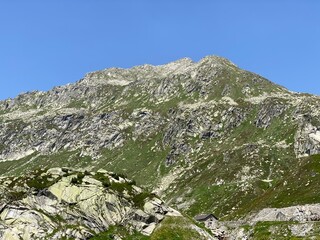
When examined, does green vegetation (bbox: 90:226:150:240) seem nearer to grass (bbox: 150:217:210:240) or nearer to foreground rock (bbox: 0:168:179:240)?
foreground rock (bbox: 0:168:179:240)

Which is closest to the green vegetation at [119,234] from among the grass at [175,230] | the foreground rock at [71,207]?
the foreground rock at [71,207]

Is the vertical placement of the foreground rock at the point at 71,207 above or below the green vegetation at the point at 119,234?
above

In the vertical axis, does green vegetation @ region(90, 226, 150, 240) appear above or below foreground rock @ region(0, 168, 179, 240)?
below

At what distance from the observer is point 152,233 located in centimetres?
7131

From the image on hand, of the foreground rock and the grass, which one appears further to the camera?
the grass

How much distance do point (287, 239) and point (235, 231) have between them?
16391mm

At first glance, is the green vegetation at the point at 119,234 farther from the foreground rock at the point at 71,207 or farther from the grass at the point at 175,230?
the grass at the point at 175,230

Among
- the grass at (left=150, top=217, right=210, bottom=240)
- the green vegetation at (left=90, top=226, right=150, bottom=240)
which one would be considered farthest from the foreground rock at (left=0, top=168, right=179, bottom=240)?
the grass at (left=150, top=217, right=210, bottom=240)

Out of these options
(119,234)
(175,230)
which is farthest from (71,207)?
(175,230)

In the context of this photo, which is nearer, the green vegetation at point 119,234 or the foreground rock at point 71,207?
the foreground rock at point 71,207

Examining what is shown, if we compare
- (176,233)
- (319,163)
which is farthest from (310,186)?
(176,233)

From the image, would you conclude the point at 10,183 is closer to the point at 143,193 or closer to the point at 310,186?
the point at 143,193

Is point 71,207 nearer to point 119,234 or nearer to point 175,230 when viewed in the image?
point 119,234

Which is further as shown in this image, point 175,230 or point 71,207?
point 71,207
